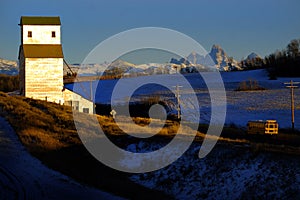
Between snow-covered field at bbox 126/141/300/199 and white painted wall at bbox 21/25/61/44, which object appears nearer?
snow-covered field at bbox 126/141/300/199

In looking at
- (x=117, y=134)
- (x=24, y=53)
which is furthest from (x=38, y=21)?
(x=117, y=134)

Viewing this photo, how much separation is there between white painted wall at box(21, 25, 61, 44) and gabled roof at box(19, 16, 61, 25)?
1.31ft

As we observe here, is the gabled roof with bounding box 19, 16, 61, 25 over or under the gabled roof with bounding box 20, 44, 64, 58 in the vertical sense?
over

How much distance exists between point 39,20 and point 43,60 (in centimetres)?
540

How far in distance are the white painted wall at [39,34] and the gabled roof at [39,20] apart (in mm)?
400

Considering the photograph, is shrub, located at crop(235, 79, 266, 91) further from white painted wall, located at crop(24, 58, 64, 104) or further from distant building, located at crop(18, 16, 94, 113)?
white painted wall, located at crop(24, 58, 64, 104)

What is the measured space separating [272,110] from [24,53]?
34360 mm

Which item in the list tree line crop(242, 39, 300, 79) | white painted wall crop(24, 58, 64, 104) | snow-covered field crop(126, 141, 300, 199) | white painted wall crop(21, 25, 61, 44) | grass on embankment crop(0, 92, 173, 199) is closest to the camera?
snow-covered field crop(126, 141, 300, 199)

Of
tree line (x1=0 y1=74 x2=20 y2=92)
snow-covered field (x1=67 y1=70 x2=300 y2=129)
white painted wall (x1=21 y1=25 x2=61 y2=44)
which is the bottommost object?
snow-covered field (x1=67 y1=70 x2=300 y2=129)

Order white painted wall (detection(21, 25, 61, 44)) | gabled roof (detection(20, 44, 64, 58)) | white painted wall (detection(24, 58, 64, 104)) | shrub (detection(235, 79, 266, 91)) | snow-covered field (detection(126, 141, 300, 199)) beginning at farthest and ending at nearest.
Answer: shrub (detection(235, 79, 266, 91)) < white painted wall (detection(21, 25, 61, 44)) < gabled roof (detection(20, 44, 64, 58)) < white painted wall (detection(24, 58, 64, 104)) < snow-covered field (detection(126, 141, 300, 199))

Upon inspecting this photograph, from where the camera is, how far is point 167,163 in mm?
27438

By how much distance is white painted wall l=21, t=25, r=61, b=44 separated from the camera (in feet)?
198

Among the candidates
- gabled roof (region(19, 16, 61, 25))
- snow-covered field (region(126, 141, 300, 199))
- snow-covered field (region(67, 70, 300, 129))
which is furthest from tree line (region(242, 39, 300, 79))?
snow-covered field (region(126, 141, 300, 199))

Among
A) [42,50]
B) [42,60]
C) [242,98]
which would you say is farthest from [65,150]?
[242,98]
